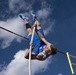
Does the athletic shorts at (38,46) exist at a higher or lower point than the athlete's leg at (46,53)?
higher

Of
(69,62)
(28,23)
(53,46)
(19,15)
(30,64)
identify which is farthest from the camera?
(69,62)

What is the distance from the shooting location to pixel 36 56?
29.5 feet

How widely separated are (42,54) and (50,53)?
0.92 feet

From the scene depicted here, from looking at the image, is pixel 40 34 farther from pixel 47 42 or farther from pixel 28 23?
pixel 28 23

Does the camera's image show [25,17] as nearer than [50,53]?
No

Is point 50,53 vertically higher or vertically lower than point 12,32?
lower

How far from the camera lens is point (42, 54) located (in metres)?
8.98

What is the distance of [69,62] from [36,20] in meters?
3.09

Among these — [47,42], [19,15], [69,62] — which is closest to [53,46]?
[47,42]

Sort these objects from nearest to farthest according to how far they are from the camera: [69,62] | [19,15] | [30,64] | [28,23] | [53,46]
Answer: [30,64], [53,46], [28,23], [19,15], [69,62]

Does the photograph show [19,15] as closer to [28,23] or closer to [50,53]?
[28,23]

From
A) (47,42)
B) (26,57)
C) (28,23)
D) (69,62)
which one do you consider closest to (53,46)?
(47,42)

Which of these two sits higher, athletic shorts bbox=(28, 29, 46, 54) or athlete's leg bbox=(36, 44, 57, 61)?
athletic shorts bbox=(28, 29, 46, 54)

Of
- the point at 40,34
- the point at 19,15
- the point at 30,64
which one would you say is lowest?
the point at 30,64
